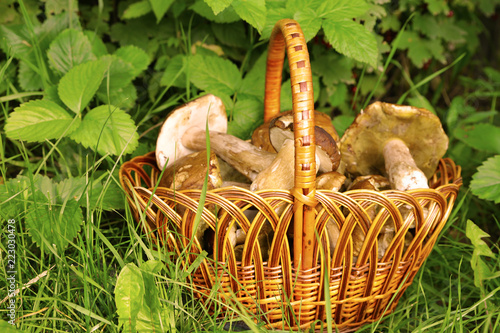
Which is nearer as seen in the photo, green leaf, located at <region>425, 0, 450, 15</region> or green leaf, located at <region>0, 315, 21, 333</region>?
green leaf, located at <region>0, 315, 21, 333</region>

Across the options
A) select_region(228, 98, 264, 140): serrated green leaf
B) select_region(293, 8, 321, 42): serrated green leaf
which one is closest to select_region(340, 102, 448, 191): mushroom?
select_region(293, 8, 321, 42): serrated green leaf

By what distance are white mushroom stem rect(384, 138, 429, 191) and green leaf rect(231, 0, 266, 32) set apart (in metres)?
0.69

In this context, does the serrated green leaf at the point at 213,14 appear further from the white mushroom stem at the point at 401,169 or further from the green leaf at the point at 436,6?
the green leaf at the point at 436,6

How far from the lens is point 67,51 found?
1.75 meters

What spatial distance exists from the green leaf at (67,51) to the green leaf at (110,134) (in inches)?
14.3

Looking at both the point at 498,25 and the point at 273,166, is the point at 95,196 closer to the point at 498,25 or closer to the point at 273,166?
the point at 273,166

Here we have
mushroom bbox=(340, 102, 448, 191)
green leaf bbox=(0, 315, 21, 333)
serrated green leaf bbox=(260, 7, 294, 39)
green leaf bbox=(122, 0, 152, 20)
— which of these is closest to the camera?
green leaf bbox=(0, 315, 21, 333)

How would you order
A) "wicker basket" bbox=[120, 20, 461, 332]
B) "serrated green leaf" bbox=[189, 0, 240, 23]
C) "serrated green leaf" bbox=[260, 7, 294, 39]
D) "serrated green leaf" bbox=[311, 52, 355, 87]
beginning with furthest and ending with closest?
1. "serrated green leaf" bbox=[311, 52, 355, 87]
2. "serrated green leaf" bbox=[189, 0, 240, 23]
3. "serrated green leaf" bbox=[260, 7, 294, 39]
4. "wicker basket" bbox=[120, 20, 461, 332]


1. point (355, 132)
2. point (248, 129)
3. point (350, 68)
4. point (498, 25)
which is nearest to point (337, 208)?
point (355, 132)

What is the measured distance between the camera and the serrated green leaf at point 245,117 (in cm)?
187

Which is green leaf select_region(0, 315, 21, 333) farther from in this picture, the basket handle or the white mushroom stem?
the white mushroom stem

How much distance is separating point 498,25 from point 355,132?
2.52 metres

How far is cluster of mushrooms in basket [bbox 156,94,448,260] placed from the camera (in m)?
1.32

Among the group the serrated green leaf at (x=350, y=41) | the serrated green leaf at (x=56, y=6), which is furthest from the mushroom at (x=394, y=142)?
the serrated green leaf at (x=56, y=6)
